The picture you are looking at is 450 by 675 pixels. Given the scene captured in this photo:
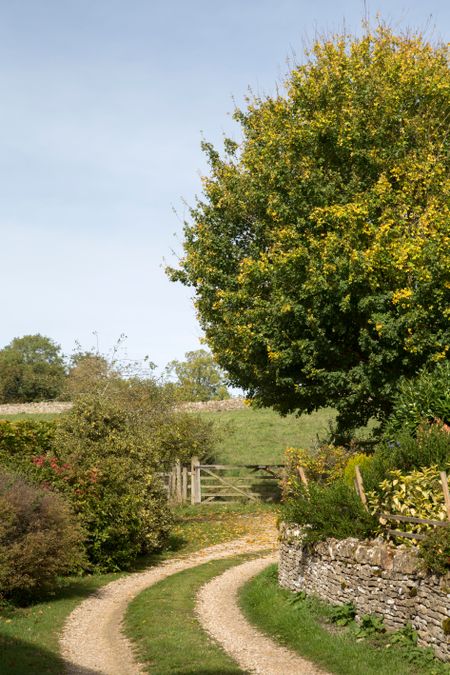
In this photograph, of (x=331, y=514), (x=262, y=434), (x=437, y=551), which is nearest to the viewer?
(x=437, y=551)

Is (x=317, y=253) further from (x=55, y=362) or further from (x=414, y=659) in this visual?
(x=55, y=362)

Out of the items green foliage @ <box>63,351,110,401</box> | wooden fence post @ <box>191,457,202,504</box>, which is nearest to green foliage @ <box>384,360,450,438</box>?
wooden fence post @ <box>191,457,202,504</box>

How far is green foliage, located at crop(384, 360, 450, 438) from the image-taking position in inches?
810

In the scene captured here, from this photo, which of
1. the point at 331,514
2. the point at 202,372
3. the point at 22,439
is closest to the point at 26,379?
the point at 202,372

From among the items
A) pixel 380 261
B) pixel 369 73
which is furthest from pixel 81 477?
pixel 369 73

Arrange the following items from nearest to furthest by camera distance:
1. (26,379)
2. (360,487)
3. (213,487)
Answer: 1. (360,487)
2. (213,487)
3. (26,379)

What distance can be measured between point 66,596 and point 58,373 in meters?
89.7

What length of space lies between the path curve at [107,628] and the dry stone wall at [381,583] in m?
4.80

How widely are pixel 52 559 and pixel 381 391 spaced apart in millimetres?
12846

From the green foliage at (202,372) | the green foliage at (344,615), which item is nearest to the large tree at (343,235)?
the green foliage at (344,615)

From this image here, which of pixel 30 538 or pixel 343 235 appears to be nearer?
pixel 30 538

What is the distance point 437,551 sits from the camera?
13.0 metres

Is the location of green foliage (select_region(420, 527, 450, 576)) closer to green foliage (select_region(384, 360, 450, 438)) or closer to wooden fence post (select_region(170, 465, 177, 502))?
green foliage (select_region(384, 360, 450, 438))

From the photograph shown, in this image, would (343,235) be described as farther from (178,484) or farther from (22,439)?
(178,484)
